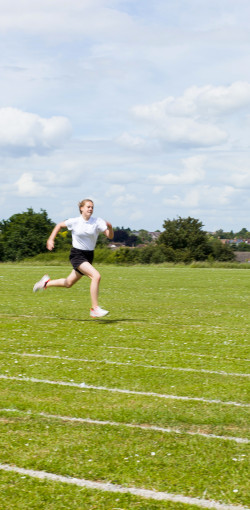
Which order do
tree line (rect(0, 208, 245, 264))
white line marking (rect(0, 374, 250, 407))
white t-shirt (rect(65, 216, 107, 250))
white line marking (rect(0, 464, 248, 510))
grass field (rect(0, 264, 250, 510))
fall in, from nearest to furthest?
white line marking (rect(0, 464, 248, 510))
grass field (rect(0, 264, 250, 510))
white line marking (rect(0, 374, 250, 407))
white t-shirt (rect(65, 216, 107, 250))
tree line (rect(0, 208, 245, 264))

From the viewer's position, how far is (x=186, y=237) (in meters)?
93.2

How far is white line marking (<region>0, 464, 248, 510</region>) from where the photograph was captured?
12.1 feet

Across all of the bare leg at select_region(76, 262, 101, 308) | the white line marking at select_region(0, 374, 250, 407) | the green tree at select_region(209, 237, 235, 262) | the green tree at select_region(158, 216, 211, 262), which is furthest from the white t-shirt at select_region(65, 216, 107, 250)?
the green tree at select_region(209, 237, 235, 262)

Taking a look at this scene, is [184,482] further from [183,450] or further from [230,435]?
[230,435]

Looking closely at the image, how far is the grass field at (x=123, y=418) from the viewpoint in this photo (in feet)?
12.7

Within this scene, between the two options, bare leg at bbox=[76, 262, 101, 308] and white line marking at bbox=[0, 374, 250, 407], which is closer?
white line marking at bbox=[0, 374, 250, 407]

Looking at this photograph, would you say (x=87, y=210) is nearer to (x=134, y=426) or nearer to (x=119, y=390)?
(x=119, y=390)

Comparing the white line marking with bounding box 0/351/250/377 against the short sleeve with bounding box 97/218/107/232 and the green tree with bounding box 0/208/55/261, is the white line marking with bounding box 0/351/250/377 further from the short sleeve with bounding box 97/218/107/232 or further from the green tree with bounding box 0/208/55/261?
the green tree with bounding box 0/208/55/261

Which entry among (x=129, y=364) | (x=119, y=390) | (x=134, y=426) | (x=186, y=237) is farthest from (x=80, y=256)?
(x=186, y=237)

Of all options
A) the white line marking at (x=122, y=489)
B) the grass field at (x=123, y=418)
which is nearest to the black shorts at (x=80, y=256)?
the grass field at (x=123, y=418)

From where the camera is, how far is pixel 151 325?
12039 mm

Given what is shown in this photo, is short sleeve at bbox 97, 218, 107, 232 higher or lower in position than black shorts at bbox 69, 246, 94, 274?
higher

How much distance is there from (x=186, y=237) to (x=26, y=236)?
80.5 ft

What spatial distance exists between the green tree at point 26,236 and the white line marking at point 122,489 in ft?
247
